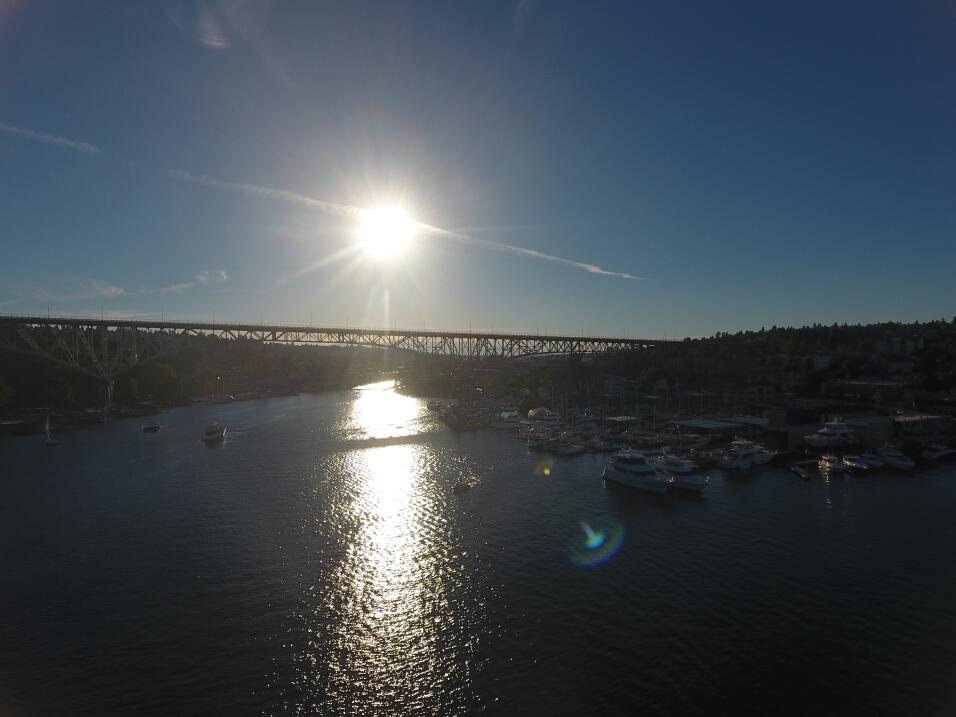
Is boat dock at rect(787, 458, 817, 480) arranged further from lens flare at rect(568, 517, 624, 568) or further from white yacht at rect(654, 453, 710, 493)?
lens flare at rect(568, 517, 624, 568)

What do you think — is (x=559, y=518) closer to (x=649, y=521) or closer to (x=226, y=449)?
(x=649, y=521)

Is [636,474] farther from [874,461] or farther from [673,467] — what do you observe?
[874,461]

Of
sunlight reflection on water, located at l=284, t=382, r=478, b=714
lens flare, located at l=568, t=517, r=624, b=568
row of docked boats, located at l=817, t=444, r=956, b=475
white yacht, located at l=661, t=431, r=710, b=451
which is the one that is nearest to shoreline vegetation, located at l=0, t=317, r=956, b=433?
row of docked boats, located at l=817, t=444, r=956, b=475

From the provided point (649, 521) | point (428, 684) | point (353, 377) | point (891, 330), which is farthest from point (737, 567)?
point (353, 377)

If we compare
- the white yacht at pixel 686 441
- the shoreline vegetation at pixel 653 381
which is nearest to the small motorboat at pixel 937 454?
the shoreline vegetation at pixel 653 381

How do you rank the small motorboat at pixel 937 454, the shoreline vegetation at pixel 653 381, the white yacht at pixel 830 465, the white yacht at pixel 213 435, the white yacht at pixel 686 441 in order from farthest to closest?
the shoreline vegetation at pixel 653 381, the white yacht at pixel 213 435, the white yacht at pixel 686 441, the small motorboat at pixel 937 454, the white yacht at pixel 830 465

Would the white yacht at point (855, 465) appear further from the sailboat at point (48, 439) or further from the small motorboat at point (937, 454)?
the sailboat at point (48, 439)
